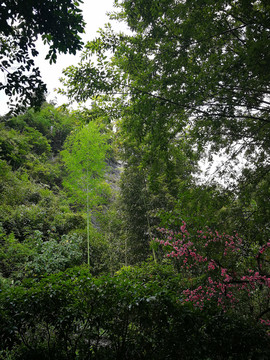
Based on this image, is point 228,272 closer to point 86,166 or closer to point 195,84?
point 195,84

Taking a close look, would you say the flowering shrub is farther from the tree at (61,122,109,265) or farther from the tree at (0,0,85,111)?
the tree at (61,122,109,265)

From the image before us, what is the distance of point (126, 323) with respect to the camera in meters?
2.11

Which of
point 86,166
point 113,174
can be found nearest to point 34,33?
point 86,166

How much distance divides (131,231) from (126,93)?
672 cm

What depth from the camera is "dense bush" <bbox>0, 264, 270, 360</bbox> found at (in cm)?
190

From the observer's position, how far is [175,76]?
2.33 meters

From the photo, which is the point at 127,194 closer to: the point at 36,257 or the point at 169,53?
the point at 36,257

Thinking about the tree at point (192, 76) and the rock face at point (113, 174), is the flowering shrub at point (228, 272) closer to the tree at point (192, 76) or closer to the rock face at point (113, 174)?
the tree at point (192, 76)

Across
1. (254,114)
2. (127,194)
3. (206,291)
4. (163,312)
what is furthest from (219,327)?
(127,194)

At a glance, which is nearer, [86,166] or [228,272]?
[228,272]

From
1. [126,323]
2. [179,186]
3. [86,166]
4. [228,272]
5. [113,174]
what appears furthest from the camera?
[113,174]

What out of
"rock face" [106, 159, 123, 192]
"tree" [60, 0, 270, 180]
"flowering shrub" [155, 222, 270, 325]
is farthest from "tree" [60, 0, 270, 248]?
"rock face" [106, 159, 123, 192]

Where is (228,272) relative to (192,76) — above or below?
below

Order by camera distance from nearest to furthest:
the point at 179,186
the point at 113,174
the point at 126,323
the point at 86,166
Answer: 1. the point at 126,323
2. the point at 179,186
3. the point at 86,166
4. the point at 113,174
